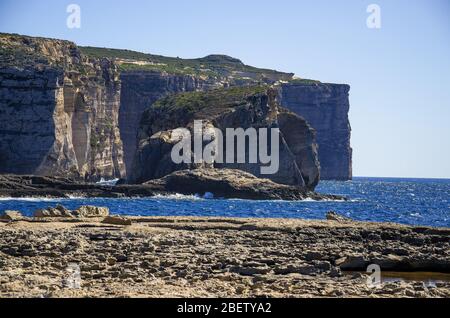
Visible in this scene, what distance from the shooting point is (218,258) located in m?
29.4

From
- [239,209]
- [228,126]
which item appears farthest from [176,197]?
[239,209]

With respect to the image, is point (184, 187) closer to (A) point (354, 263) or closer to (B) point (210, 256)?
(B) point (210, 256)

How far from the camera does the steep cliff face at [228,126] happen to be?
125 m

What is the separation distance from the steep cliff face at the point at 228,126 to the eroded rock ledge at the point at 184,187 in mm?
4916

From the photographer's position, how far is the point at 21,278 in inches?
960

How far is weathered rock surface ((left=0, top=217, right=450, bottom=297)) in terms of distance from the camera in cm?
2330

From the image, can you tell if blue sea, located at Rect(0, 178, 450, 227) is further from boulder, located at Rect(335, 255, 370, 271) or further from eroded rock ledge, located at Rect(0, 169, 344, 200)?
boulder, located at Rect(335, 255, 370, 271)

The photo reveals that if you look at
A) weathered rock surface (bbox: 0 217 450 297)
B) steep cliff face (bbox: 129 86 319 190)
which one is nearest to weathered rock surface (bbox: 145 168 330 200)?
steep cliff face (bbox: 129 86 319 190)

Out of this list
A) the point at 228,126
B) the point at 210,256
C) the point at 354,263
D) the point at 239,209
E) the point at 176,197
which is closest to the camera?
the point at 354,263

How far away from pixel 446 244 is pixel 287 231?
6.42 meters

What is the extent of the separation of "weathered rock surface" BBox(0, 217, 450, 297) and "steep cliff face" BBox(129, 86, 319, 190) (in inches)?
3204

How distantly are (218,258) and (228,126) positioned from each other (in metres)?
99.1

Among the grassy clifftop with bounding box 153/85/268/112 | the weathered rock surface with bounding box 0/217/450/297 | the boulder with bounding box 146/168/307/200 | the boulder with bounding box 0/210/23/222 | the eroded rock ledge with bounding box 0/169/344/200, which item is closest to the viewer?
the weathered rock surface with bounding box 0/217/450/297
